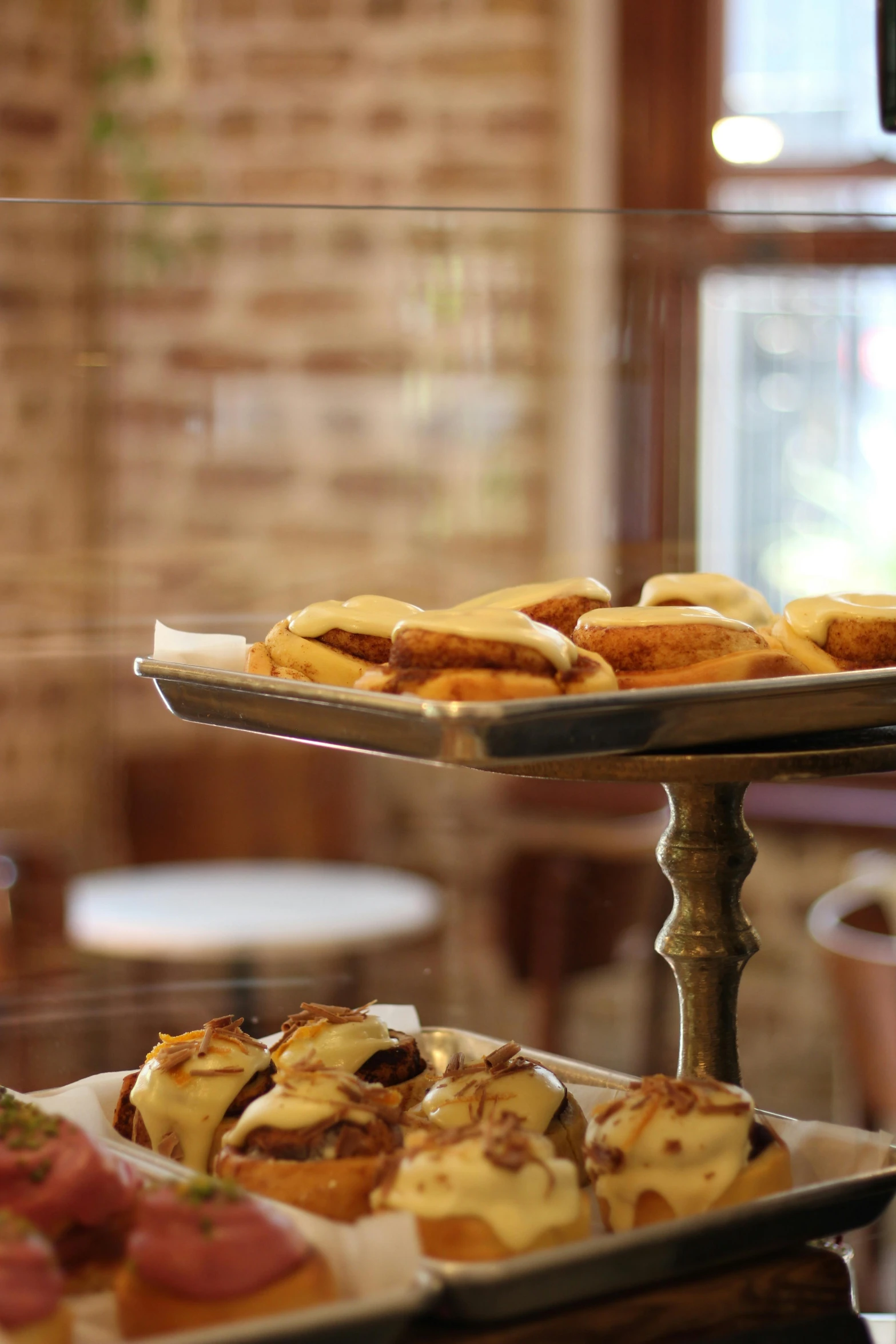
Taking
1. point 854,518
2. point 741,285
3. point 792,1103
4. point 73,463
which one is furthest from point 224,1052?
point 792,1103

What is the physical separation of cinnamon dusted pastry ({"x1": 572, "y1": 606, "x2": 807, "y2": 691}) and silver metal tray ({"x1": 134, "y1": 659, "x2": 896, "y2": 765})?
40 millimetres

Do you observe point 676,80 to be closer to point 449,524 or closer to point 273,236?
point 449,524

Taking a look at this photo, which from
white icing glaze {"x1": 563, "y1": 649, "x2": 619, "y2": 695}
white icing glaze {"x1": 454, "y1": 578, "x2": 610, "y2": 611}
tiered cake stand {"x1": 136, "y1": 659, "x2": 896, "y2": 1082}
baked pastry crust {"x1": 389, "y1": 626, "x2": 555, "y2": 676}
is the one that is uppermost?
white icing glaze {"x1": 454, "y1": 578, "x2": 610, "y2": 611}

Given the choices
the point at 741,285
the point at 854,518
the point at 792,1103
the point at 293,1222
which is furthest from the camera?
the point at 792,1103

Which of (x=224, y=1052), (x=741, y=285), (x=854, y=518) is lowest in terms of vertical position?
(x=224, y=1052)

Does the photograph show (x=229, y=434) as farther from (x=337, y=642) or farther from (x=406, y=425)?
(x=337, y=642)

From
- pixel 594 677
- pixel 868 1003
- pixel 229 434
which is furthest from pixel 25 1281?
pixel 868 1003

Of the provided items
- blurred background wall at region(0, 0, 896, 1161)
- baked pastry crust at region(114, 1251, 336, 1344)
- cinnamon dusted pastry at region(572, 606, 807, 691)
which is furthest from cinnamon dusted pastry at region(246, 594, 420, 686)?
blurred background wall at region(0, 0, 896, 1161)

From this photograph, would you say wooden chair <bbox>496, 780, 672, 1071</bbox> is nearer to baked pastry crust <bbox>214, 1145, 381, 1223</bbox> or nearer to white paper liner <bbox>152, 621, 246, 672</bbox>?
white paper liner <bbox>152, 621, 246, 672</bbox>

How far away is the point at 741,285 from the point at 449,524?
15.7 inches

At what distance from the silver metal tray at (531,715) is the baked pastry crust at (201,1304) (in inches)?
7.7

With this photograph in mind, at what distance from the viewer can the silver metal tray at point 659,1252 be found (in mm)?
547

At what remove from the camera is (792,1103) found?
2664 mm

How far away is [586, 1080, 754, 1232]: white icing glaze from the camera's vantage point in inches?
25.3
